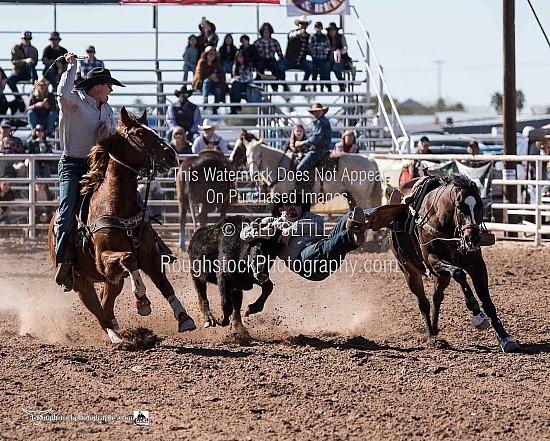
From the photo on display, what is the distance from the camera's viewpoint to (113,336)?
7520mm

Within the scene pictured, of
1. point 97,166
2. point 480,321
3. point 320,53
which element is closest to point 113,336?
point 97,166

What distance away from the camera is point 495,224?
1495 cm

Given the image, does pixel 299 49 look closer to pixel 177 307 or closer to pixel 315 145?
pixel 315 145

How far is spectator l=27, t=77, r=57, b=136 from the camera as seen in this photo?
17688mm

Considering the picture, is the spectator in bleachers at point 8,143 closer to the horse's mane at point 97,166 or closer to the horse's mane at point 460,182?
the horse's mane at point 97,166

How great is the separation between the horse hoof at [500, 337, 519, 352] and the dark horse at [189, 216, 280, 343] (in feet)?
6.13

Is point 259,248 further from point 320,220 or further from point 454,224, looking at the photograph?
point 454,224

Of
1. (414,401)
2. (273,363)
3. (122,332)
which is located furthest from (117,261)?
(414,401)

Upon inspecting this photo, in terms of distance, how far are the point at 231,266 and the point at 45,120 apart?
11.2 metres

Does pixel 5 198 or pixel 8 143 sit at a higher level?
pixel 8 143

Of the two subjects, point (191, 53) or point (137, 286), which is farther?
point (191, 53)

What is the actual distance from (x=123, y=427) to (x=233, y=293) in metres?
2.79

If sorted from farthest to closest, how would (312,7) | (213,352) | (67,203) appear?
1. (312,7)
2. (67,203)
3. (213,352)

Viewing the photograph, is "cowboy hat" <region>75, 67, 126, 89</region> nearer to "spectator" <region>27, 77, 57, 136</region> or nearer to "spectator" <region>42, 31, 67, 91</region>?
"spectator" <region>27, 77, 57, 136</region>
